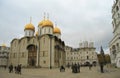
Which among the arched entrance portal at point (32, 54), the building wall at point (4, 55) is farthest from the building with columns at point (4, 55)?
the arched entrance portal at point (32, 54)

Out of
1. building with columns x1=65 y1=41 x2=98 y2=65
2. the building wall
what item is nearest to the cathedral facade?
the building wall

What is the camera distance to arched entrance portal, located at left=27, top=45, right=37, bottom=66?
137 feet

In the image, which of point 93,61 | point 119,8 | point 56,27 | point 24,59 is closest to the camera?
point 119,8

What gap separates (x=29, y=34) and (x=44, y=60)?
1361cm

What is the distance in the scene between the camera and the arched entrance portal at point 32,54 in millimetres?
41706

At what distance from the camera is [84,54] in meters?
78.8

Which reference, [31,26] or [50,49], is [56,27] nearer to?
[31,26]

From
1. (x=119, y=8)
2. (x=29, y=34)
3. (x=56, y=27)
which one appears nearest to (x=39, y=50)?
(x=29, y=34)

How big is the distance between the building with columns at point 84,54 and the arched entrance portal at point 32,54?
1651 inches

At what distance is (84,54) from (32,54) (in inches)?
1699

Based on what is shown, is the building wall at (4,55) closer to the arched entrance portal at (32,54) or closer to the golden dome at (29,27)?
the golden dome at (29,27)

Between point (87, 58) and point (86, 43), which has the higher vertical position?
point (86, 43)

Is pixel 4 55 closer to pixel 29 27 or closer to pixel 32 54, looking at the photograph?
pixel 29 27

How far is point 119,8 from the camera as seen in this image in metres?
30.2
